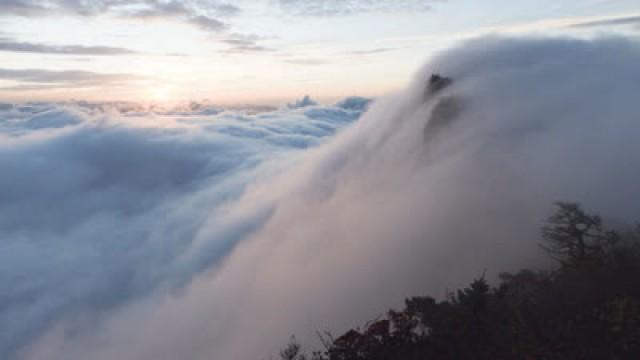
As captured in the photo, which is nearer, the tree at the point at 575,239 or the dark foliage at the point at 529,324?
Result: the dark foliage at the point at 529,324

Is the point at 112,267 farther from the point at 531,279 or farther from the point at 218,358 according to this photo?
the point at 531,279

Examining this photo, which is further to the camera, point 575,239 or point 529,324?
point 575,239

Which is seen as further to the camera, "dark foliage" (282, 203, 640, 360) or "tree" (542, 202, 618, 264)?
"tree" (542, 202, 618, 264)

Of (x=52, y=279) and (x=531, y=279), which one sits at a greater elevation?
(x=52, y=279)

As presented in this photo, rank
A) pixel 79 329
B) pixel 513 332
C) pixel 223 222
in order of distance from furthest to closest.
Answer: pixel 223 222
pixel 79 329
pixel 513 332

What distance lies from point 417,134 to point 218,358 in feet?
108

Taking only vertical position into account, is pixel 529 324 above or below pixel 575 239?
below

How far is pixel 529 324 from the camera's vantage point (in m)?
25.2

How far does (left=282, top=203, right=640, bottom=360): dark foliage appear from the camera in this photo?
22672mm

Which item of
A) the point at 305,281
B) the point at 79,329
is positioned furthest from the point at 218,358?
the point at 79,329

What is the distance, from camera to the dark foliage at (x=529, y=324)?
22672 millimetres

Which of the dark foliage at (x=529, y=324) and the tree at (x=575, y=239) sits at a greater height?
the tree at (x=575, y=239)

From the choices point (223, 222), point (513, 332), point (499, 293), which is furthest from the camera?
point (223, 222)

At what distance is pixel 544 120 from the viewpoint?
50281 millimetres
